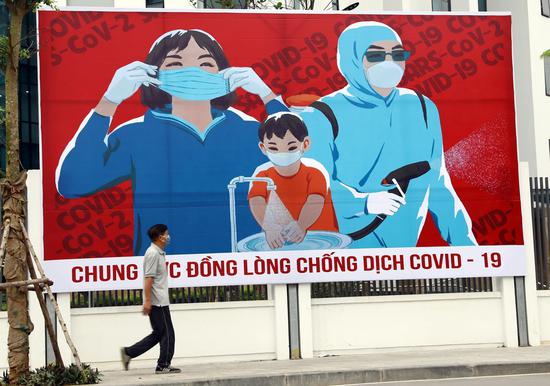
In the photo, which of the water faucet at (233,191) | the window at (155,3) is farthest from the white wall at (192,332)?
the window at (155,3)

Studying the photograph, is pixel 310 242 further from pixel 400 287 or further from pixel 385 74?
pixel 385 74

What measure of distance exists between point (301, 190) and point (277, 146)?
0.71 metres

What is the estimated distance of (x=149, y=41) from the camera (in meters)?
13.8

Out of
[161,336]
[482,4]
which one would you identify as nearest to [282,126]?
[161,336]

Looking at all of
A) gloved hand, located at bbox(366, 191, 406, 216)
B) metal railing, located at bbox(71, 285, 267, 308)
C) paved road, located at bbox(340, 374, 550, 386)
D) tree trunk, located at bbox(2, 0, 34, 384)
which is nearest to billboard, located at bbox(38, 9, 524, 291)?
gloved hand, located at bbox(366, 191, 406, 216)

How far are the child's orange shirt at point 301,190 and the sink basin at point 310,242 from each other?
0.33ft

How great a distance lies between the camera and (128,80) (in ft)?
45.0

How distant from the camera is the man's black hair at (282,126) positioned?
549 inches

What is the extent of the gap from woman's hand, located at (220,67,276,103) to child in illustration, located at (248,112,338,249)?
1.13 feet

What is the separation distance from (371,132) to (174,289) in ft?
11.9

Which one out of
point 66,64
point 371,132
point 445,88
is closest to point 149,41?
point 66,64

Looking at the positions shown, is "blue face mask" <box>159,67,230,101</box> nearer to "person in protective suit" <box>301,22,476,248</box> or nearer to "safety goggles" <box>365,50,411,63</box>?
"person in protective suit" <box>301,22,476,248</box>

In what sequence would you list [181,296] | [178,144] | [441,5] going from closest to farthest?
[181,296]
[178,144]
[441,5]

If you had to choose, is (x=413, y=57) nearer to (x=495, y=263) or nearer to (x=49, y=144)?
(x=495, y=263)
